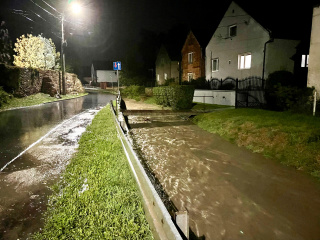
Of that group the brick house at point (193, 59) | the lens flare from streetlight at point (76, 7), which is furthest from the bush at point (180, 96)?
the lens flare from streetlight at point (76, 7)

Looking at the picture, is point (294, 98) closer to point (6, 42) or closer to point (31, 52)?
point (31, 52)

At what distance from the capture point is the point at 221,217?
3672mm

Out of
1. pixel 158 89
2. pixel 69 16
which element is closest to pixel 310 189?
pixel 158 89

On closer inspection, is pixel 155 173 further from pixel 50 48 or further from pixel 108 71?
pixel 108 71

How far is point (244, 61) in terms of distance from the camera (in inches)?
812

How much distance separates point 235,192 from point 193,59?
89.9 feet

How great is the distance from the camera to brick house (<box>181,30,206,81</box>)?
2870 cm

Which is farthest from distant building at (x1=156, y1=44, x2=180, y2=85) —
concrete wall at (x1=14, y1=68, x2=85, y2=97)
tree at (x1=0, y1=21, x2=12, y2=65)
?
tree at (x1=0, y1=21, x2=12, y2=65)

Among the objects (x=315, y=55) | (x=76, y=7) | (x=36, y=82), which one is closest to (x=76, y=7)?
(x=76, y=7)

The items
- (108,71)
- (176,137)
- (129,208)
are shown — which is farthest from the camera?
(108,71)

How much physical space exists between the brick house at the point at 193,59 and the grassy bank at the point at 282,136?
20.2 meters

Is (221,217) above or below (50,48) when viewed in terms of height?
below

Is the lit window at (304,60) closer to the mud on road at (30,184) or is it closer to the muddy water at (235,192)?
the muddy water at (235,192)

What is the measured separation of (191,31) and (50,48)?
21659 millimetres
